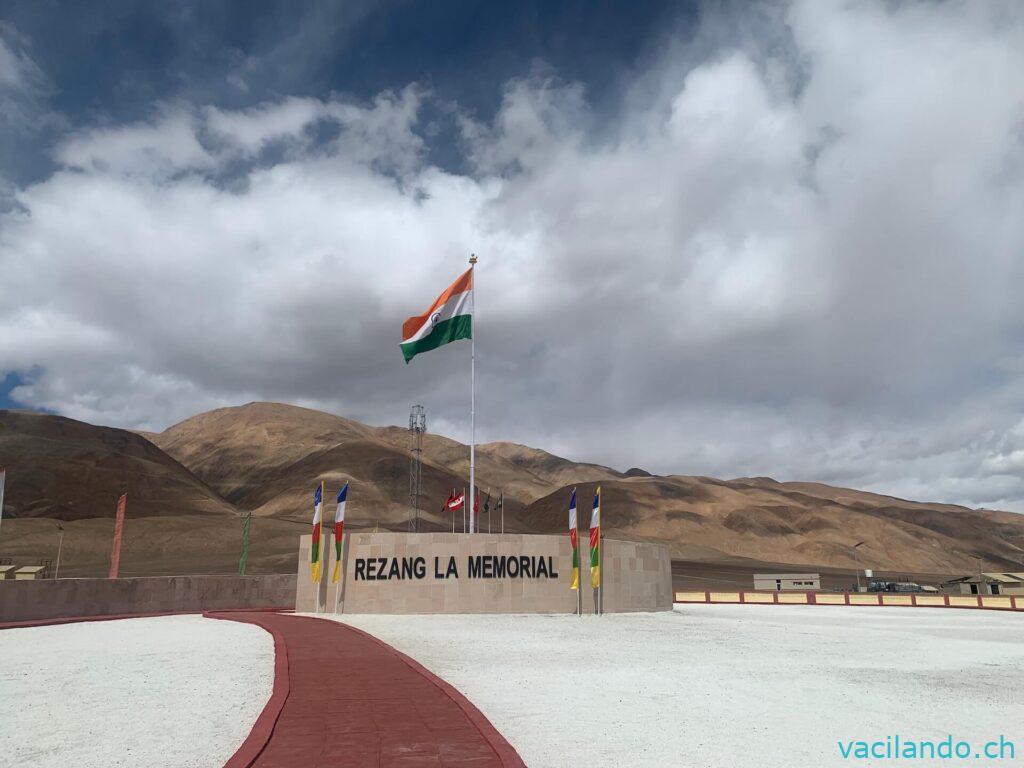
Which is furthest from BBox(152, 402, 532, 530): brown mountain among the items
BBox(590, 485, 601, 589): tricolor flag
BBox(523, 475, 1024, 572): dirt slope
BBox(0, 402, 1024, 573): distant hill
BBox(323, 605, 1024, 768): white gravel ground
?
BBox(323, 605, 1024, 768): white gravel ground

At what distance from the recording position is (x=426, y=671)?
1227 cm

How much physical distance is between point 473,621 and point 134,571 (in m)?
62.4

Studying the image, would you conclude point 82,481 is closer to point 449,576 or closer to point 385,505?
point 385,505

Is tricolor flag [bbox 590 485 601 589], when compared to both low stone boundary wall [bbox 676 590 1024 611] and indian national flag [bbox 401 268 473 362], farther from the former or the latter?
low stone boundary wall [bbox 676 590 1024 611]

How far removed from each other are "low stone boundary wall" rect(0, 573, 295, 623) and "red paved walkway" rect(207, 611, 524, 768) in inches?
684

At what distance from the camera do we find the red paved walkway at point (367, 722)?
7020mm

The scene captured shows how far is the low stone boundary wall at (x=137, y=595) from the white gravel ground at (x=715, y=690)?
12144 mm

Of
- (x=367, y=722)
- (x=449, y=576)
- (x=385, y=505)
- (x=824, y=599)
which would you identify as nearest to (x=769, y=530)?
(x=385, y=505)

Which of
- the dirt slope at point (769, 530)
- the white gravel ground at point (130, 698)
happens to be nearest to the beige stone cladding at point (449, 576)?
the white gravel ground at point (130, 698)

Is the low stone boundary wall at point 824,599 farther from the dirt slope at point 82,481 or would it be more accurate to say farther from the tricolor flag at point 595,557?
the dirt slope at point 82,481

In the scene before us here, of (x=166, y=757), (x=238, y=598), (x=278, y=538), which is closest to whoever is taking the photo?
(x=166, y=757)

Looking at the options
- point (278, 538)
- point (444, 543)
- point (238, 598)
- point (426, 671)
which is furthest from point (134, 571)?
point (426, 671)

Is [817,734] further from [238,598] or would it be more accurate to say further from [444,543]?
[238,598]

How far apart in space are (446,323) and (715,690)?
20803 millimetres
